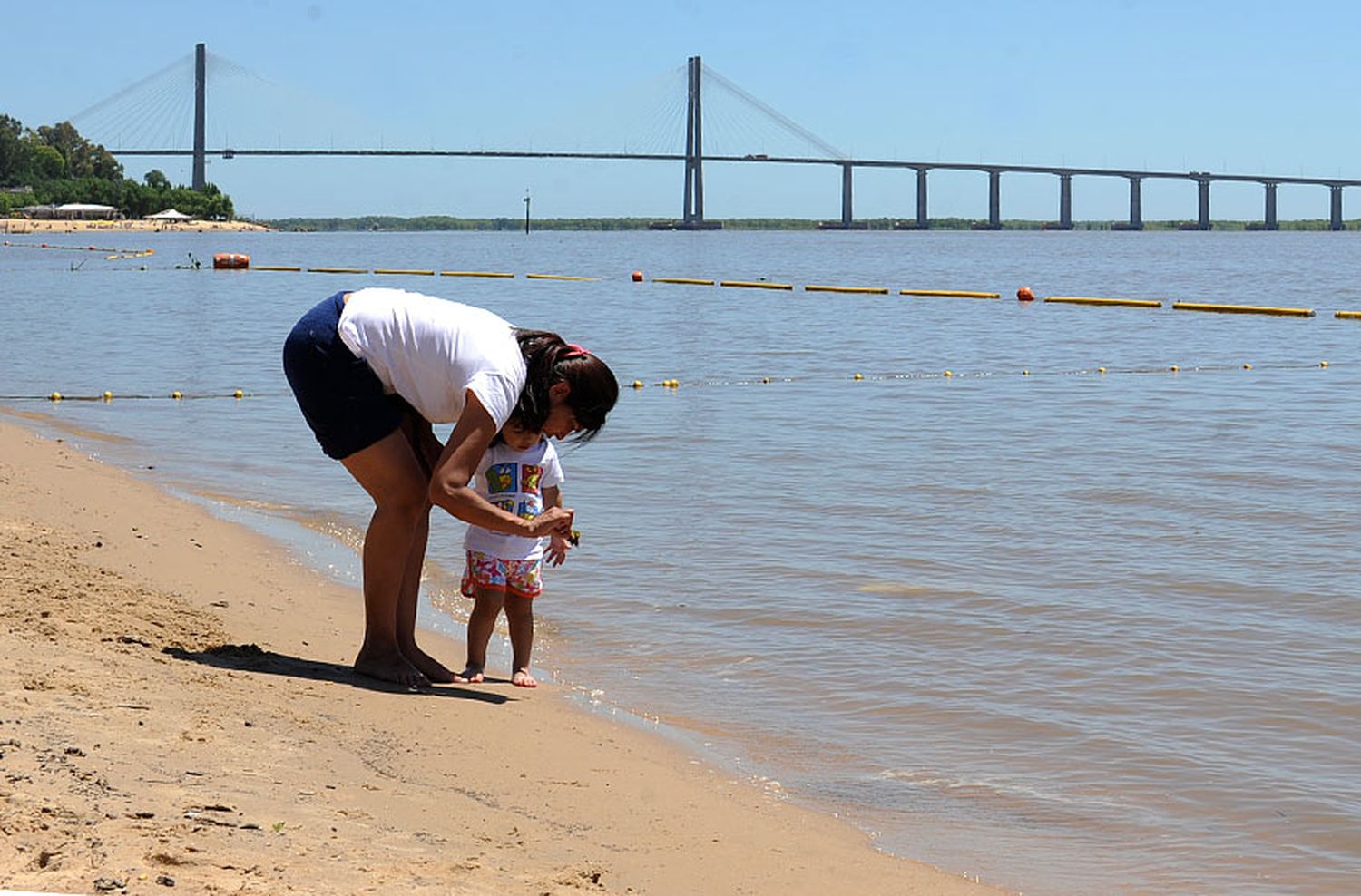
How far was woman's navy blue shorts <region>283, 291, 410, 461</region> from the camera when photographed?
5.05 m

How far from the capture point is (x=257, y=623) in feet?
20.4

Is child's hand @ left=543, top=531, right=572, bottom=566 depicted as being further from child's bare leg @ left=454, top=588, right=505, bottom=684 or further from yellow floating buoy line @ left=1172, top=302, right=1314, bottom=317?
yellow floating buoy line @ left=1172, top=302, right=1314, bottom=317

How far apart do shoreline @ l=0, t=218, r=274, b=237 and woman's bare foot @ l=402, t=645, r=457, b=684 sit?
4019 inches

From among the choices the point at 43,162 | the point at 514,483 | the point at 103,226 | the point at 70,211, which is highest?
the point at 43,162

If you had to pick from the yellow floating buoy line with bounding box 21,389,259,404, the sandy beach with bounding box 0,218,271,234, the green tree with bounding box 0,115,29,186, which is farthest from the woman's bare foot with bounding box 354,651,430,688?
the green tree with bounding box 0,115,29,186

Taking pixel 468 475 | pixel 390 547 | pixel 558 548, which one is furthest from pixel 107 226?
pixel 468 475

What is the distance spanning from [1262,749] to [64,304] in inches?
1113

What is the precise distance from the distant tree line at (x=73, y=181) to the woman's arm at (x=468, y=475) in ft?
423

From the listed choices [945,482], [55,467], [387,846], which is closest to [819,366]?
[945,482]

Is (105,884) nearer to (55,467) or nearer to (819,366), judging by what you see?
(55,467)

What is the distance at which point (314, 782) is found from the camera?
13.0 ft

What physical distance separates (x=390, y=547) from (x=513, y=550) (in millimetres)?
387

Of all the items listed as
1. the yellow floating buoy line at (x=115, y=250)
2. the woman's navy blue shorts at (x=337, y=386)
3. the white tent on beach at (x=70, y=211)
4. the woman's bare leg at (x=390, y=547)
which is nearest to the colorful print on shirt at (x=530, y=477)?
the woman's bare leg at (x=390, y=547)

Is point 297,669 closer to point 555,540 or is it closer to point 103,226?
point 555,540
